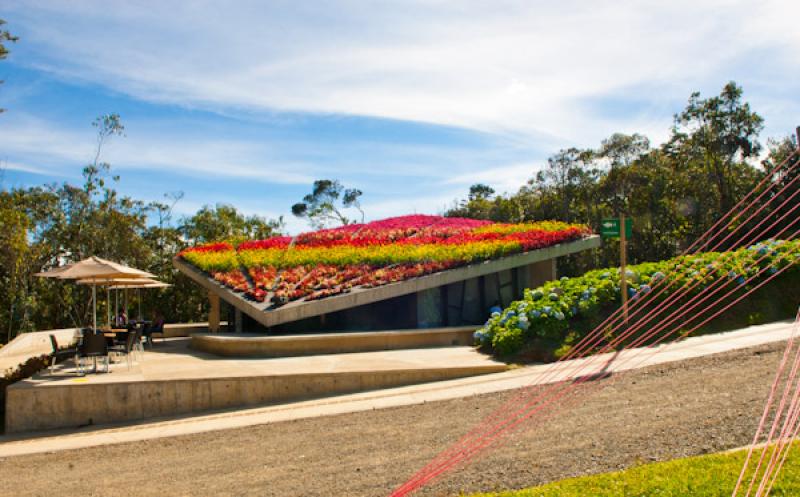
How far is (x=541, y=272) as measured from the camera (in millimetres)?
19891

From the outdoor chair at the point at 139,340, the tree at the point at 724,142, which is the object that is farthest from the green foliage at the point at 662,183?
the outdoor chair at the point at 139,340

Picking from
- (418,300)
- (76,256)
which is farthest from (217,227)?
(418,300)

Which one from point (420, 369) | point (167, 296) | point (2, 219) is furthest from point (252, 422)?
point (167, 296)

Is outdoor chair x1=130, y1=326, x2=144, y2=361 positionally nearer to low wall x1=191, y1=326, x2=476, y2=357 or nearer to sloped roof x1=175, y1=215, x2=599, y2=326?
low wall x1=191, y1=326, x2=476, y2=357

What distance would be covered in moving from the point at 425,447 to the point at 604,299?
307 inches

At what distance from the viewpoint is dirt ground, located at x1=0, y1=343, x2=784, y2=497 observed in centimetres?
610

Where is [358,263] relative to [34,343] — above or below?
above

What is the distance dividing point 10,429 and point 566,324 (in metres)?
10.3

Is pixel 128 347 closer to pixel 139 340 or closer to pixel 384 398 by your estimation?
pixel 139 340

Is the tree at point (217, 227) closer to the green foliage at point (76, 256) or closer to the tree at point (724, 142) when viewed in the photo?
the green foliage at point (76, 256)

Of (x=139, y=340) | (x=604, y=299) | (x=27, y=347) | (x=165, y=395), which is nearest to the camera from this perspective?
(x=165, y=395)

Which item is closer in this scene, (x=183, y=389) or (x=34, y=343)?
(x=183, y=389)

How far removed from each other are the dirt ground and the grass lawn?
1.01ft

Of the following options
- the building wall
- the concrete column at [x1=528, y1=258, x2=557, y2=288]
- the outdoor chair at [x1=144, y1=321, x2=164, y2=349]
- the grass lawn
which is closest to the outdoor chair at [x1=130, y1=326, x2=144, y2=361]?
the outdoor chair at [x1=144, y1=321, x2=164, y2=349]
